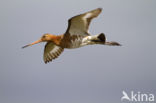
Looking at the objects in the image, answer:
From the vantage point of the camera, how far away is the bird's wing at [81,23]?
11664mm

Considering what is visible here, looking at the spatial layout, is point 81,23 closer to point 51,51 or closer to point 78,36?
point 78,36

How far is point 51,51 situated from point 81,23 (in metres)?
1.77

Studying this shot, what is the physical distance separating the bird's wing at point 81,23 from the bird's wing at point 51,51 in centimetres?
131

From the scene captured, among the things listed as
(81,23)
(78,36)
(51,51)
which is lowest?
(51,51)

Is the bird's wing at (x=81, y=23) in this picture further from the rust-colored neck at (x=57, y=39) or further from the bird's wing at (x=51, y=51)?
the bird's wing at (x=51, y=51)

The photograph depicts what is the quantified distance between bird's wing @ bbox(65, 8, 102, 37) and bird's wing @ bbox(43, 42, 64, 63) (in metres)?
1.31

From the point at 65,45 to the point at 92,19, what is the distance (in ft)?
3.18

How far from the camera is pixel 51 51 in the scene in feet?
43.4

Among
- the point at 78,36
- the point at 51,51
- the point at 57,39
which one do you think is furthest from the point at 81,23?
the point at 51,51

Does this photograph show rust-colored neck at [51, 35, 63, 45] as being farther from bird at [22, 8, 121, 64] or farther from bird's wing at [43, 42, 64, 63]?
bird's wing at [43, 42, 64, 63]

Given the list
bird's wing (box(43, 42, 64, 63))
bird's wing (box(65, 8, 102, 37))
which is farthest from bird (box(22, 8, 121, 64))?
bird's wing (box(43, 42, 64, 63))

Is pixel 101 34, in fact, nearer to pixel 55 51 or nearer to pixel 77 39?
pixel 77 39

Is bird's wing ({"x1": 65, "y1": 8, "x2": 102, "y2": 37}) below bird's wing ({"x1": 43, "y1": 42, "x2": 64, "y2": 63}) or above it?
above

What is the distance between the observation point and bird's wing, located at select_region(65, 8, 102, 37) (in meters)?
11.7
